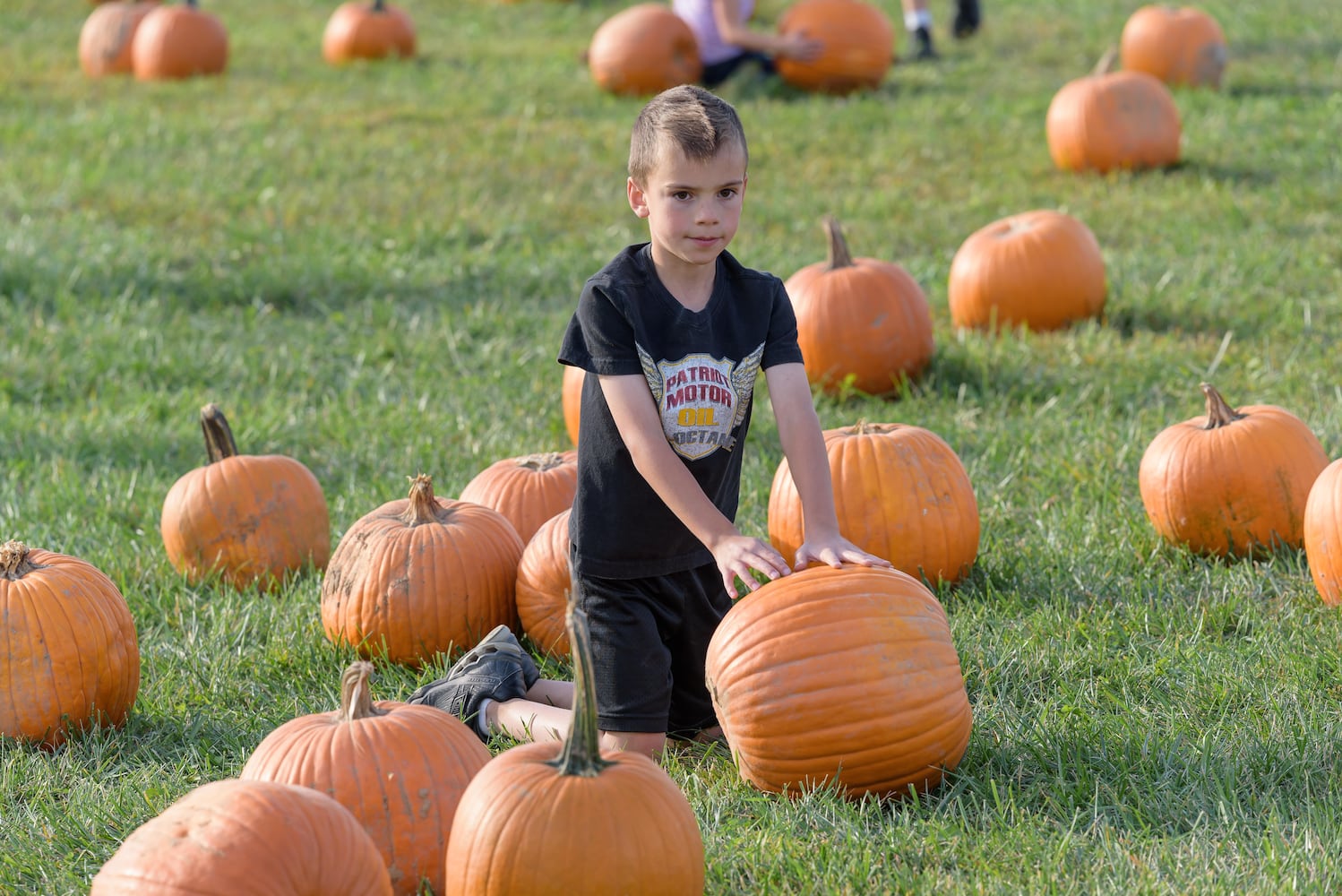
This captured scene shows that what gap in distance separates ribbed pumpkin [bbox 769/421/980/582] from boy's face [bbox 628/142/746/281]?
1174 mm

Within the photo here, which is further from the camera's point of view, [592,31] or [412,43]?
[592,31]

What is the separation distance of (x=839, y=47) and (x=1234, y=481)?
7270 mm

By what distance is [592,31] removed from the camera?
45.1ft

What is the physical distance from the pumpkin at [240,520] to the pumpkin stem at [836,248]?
2.37 metres

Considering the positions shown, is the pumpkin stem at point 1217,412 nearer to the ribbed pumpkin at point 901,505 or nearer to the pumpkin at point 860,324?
the ribbed pumpkin at point 901,505

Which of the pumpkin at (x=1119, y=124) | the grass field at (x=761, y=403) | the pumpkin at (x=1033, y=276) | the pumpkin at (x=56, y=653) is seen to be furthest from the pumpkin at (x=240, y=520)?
the pumpkin at (x=1119, y=124)

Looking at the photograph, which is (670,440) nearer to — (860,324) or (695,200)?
(695,200)

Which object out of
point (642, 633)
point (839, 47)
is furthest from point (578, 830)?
point (839, 47)

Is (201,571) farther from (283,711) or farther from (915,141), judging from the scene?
(915,141)

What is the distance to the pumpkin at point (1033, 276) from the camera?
637 centimetres

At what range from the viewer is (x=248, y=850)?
7.62 ft

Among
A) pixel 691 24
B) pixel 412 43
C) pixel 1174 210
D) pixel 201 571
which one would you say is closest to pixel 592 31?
pixel 412 43

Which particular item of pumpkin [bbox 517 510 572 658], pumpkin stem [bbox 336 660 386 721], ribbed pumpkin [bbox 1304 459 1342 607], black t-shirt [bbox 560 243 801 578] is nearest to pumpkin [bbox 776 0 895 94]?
ribbed pumpkin [bbox 1304 459 1342 607]

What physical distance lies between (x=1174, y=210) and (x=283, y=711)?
244 inches
